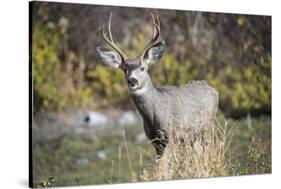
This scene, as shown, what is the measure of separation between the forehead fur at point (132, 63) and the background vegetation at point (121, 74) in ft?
0.32

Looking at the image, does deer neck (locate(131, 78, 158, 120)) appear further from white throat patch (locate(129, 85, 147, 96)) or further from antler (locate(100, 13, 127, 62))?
antler (locate(100, 13, 127, 62))

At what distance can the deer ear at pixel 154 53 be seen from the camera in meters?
7.45

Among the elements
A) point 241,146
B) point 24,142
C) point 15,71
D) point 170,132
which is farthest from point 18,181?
point 241,146

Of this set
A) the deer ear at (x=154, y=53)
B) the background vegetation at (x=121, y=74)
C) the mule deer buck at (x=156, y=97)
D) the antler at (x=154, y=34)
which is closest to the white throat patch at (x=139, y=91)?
the mule deer buck at (x=156, y=97)

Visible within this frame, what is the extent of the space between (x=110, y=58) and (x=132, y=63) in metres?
0.21

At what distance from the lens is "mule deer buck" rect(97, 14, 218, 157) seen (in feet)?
24.0

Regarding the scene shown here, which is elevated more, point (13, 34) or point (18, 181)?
point (13, 34)

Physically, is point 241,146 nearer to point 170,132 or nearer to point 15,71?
point 170,132

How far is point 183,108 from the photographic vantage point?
7582 mm

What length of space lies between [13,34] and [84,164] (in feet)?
4.40

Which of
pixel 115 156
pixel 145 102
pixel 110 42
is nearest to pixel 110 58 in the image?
pixel 110 42

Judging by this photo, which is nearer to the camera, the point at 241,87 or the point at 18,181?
the point at 18,181

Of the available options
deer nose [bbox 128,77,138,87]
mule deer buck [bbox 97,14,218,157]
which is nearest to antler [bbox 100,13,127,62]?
mule deer buck [bbox 97,14,218,157]

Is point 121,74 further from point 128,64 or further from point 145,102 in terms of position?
point 145,102
